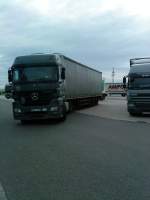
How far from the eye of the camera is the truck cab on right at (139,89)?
75.0ft

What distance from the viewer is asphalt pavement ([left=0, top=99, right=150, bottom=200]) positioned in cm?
610

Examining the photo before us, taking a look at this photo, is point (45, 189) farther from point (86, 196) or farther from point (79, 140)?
point (79, 140)

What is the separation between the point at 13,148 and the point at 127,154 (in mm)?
3417

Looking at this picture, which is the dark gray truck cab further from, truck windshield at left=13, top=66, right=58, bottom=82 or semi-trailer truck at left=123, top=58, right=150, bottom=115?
semi-trailer truck at left=123, top=58, right=150, bottom=115

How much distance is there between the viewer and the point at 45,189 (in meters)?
6.33

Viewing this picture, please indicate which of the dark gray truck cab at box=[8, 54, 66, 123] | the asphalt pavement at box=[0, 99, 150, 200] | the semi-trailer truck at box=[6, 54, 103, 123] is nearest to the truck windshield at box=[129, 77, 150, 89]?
the semi-trailer truck at box=[6, 54, 103, 123]

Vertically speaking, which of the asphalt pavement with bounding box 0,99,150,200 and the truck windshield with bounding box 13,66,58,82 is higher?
the truck windshield with bounding box 13,66,58,82

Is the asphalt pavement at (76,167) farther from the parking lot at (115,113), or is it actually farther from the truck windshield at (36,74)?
the parking lot at (115,113)

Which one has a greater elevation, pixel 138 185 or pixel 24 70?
pixel 24 70

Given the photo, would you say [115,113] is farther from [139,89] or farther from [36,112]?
[36,112]

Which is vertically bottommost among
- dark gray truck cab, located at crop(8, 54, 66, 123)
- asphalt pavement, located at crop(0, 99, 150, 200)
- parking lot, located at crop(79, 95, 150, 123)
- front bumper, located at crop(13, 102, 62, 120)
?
parking lot, located at crop(79, 95, 150, 123)

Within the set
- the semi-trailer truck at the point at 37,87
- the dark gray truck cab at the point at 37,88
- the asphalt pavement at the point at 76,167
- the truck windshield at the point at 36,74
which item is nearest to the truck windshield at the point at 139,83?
the semi-trailer truck at the point at 37,87

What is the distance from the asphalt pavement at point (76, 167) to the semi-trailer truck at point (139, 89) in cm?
978

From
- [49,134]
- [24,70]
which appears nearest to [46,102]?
[24,70]
